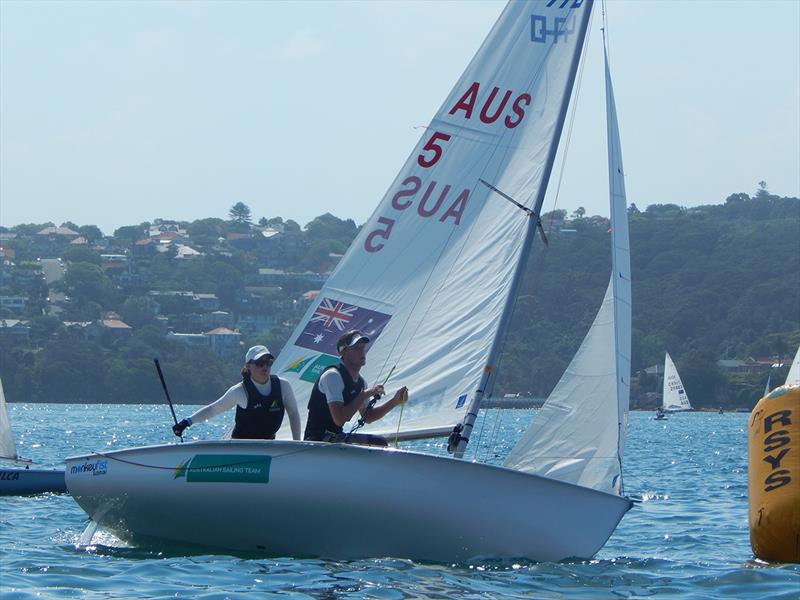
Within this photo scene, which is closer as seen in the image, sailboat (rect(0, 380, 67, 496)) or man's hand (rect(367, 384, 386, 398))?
man's hand (rect(367, 384, 386, 398))

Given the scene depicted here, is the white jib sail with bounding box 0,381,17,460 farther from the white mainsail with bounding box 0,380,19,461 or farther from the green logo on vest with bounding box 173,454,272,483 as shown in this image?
the green logo on vest with bounding box 173,454,272,483

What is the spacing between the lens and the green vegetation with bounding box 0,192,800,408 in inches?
3524

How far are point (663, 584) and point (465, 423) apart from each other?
181 centimetres

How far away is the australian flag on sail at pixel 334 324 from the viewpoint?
36.1ft

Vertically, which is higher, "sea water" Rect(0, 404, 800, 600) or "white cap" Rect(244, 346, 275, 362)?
"white cap" Rect(244, 346, 275, 362)

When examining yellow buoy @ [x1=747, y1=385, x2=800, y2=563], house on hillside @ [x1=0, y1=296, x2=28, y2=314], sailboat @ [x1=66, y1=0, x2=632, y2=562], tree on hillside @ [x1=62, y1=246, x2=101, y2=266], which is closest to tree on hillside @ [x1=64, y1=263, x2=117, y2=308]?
house on hillside @ [x1=0, y1=296, x2=28, y2=314]

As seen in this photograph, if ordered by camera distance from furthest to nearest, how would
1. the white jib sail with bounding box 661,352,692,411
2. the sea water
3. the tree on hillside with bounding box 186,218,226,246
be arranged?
the tree on hillside with bounding box 186,218,226,246, the white jib sail with bounding box 661,352,692,411, the sea water

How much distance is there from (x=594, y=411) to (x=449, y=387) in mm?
1014

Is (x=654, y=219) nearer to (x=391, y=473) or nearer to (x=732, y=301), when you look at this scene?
(x=732, y=301)

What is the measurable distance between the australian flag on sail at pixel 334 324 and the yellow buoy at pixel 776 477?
107 inches

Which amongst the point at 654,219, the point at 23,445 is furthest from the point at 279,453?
the point at 654,219

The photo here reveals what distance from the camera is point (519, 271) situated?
425 inches

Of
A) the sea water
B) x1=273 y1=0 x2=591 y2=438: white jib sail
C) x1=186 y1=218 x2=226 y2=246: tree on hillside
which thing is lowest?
the sea water

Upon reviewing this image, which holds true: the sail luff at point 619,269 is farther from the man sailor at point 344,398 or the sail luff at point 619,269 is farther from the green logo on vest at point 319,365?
the green logo on vest at point 319,365
